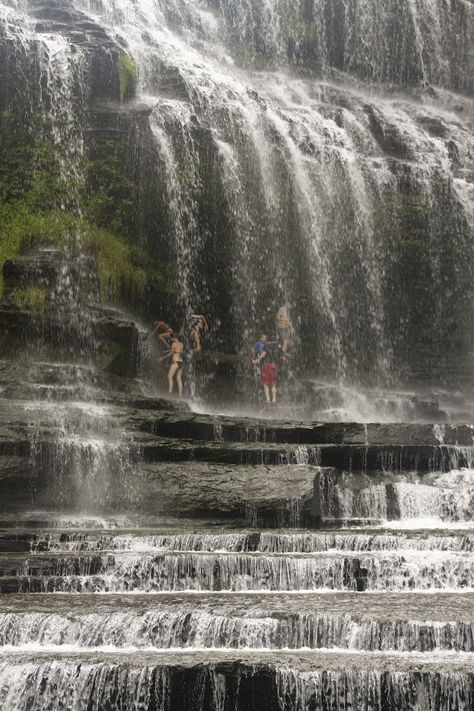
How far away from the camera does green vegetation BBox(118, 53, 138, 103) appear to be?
2384 centimetres

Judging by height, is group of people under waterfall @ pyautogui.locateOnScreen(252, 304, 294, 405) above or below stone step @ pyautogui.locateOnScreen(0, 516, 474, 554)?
above

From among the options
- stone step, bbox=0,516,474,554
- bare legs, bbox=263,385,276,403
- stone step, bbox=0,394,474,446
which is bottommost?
stone step, bbox=0,516,474,554

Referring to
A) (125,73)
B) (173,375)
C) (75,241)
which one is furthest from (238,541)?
(125,73)

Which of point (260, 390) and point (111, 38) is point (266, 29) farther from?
point (260, 390)

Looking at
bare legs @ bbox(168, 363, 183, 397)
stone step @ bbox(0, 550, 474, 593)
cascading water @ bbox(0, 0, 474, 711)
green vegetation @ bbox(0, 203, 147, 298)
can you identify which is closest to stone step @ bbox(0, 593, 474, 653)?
cascading water @ bbox(0, 0, 474, 711)

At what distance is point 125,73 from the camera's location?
24.1m

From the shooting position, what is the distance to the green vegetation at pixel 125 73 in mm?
23844

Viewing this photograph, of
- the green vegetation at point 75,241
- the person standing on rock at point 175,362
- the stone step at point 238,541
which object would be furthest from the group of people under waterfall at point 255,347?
the stone step at point 238,541

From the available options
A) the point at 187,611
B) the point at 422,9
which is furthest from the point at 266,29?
the point at 187,611

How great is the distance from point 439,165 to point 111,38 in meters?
10.6

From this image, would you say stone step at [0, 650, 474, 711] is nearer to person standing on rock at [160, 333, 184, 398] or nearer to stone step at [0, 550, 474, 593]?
stone step at [0, 550, 474, 593]

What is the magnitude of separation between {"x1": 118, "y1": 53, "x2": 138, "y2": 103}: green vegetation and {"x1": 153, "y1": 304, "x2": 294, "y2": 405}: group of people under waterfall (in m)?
6.71

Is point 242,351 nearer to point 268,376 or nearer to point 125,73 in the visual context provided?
point 268,376

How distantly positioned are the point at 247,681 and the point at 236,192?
17797 mm
